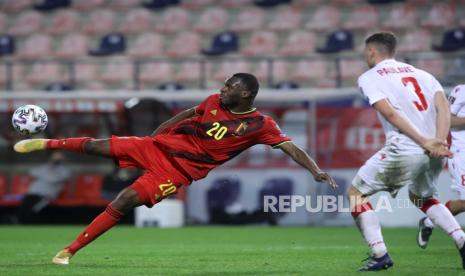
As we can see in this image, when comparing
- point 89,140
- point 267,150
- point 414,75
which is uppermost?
point 414,75

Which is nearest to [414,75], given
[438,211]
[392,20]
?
[438,211]

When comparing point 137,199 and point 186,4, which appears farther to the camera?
point 186,4

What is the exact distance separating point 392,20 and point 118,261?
1339cm

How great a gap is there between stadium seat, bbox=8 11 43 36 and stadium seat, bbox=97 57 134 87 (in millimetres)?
3135

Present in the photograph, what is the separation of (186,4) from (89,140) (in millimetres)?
14656

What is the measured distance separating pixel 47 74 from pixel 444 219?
15.4 meters

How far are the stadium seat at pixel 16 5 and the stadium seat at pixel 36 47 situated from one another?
986 millimetres

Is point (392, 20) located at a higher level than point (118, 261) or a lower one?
higher

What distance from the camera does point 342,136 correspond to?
748 inches

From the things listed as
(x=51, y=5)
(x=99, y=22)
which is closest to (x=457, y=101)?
(x=99, y=22)

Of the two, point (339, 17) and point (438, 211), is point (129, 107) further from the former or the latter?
point (438, 211)

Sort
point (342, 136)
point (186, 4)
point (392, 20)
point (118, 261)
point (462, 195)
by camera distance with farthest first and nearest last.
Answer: point (186, 4), point (392, 20), point (342, 136), point (462, 195), point (118, 261)

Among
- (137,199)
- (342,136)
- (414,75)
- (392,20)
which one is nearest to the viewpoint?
(414,75)

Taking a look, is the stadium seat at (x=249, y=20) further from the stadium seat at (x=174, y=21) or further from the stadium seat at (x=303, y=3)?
the stadium seat at (x=174, y=21)
